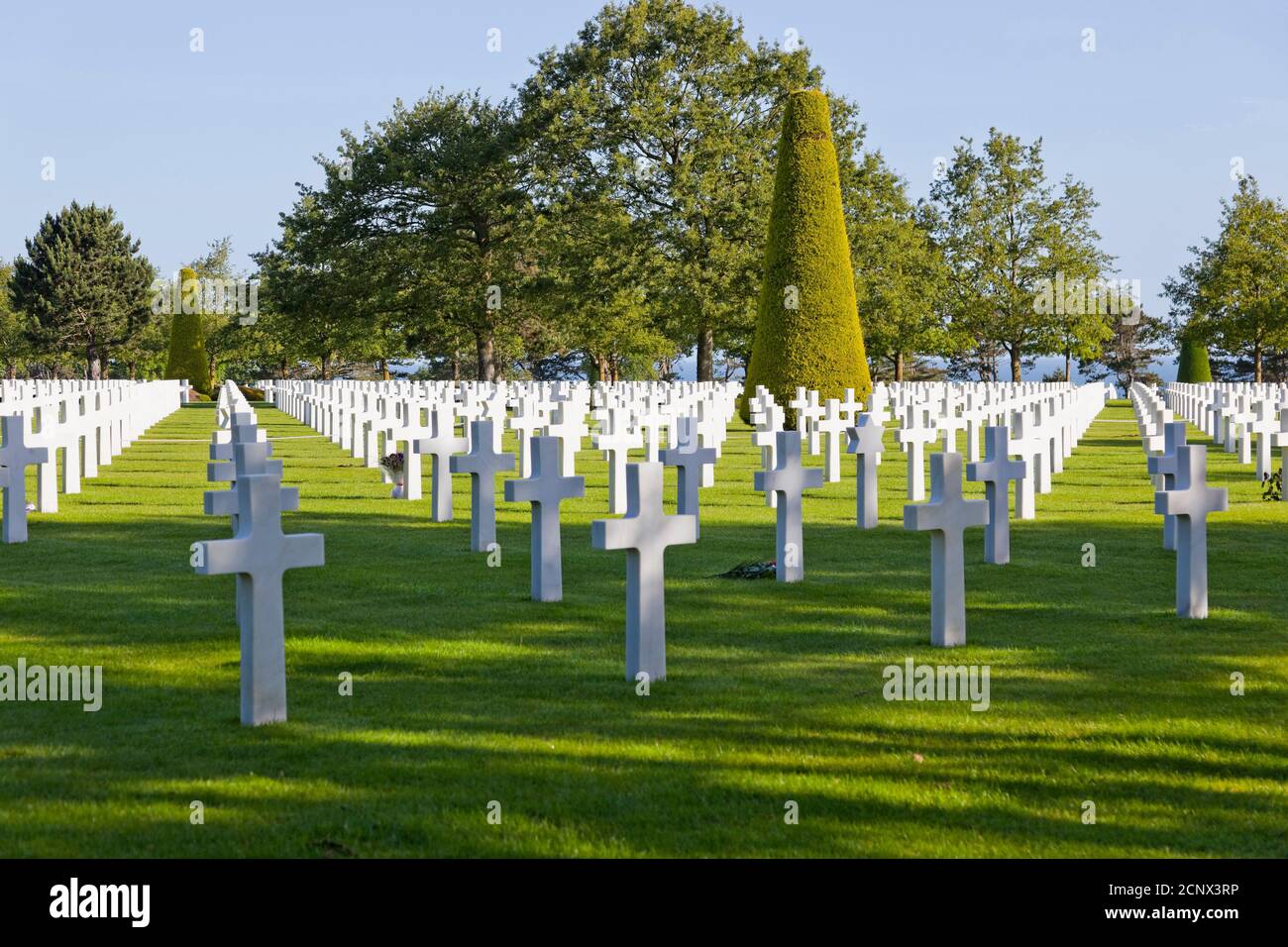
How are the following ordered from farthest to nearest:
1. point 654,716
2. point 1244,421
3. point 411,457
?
point 1244,421
point 411,457
point 654,716

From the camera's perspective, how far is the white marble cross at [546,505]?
29.6 feet

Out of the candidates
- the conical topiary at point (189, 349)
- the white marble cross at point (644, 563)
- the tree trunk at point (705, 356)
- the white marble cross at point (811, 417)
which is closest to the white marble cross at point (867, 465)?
the white marble cross at point (644, 563)

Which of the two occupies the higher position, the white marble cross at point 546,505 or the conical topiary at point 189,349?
the conical topiary at point 189,349

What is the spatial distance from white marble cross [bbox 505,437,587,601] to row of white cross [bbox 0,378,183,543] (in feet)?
18.4

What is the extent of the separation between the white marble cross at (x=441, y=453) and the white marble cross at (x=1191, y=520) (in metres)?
7.21

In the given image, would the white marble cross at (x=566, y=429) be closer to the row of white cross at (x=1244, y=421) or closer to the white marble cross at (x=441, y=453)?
the white marble cross at (x=441, y=453)

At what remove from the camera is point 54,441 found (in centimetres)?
1439

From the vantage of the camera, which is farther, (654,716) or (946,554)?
(946,554)

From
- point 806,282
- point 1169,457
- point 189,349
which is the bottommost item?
point 1169,457

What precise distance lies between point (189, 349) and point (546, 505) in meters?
61.6

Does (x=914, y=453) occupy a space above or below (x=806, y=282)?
below

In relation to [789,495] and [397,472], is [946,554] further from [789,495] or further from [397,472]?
[397,472]

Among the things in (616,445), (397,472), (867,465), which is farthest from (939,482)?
(397,472)
